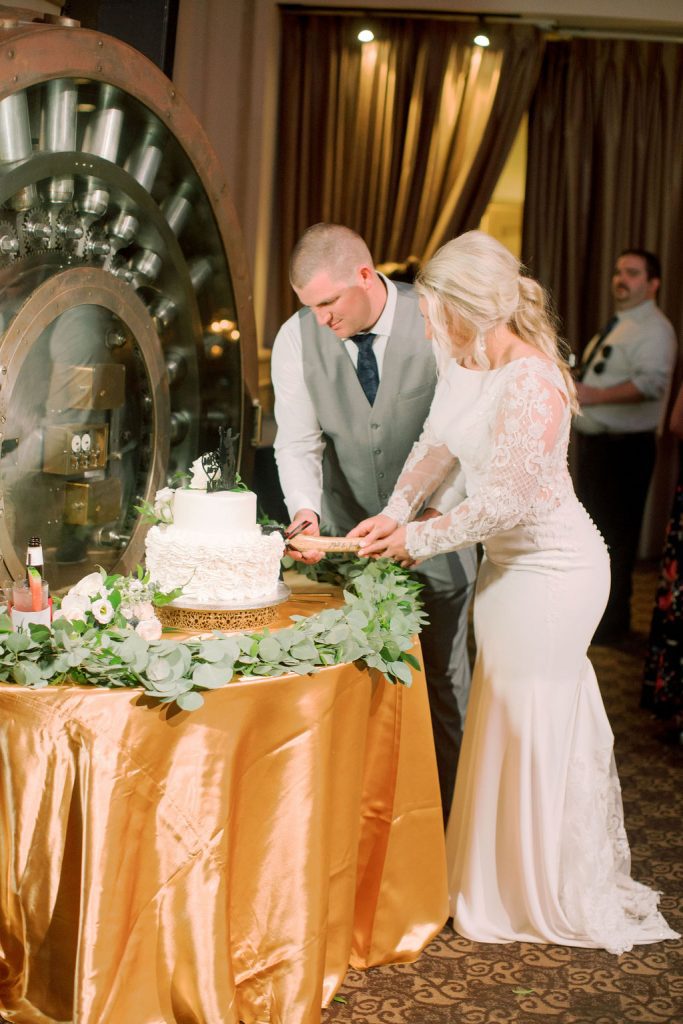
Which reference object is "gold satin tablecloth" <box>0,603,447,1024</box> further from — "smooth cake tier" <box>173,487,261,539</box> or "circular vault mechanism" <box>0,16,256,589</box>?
"circular vault mechanism" <box>0,16,256,589</box>

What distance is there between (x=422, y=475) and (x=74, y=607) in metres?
0.98

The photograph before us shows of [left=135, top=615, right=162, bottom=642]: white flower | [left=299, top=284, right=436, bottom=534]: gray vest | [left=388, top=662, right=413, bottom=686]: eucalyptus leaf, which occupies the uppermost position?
[left=299, top=284, right=436, bottom=534]: gray vest

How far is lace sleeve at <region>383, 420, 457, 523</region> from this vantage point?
8.29 feet

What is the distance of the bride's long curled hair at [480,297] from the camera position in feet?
7.05

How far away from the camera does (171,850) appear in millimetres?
1762

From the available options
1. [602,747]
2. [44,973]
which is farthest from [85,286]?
[602,747]

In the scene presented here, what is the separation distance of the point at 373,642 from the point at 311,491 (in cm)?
83

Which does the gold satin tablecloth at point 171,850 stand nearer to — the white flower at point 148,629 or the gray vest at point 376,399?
the white flower at point 148,629

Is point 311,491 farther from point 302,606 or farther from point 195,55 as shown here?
point 195,55

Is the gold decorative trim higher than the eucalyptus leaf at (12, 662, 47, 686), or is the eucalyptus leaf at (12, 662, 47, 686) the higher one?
the gold decorative trim

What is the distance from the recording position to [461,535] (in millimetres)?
2229

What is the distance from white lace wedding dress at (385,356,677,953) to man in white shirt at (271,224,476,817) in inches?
11.6

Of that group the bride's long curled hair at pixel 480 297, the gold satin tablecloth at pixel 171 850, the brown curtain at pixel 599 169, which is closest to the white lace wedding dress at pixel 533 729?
the bride's long curled hair at pixel 480 297

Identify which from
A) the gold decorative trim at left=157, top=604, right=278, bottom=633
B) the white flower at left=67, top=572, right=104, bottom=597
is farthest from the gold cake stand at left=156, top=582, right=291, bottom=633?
the white flower at left=67, top=572, right=104, bottom=597
